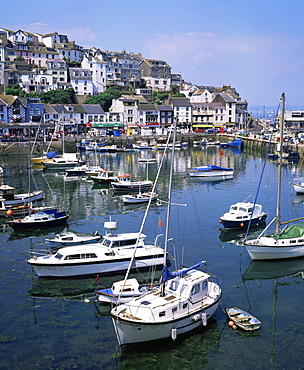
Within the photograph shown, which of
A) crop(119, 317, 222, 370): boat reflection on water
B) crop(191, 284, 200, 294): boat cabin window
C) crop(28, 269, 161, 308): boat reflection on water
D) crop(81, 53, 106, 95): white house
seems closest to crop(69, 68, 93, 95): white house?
crop(81, 53, 106, 95): white house

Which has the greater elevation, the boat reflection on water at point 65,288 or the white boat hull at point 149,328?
the white boat hull at point 149,328

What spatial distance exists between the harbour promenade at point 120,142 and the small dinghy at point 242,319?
6002 centimetres

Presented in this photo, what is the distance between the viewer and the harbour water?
59.2 ft

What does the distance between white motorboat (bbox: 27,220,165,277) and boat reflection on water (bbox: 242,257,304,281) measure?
235 inches

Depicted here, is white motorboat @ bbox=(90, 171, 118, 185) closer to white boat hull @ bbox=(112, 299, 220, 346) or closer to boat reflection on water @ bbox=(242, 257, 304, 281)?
boat reflection on water @ bbox=(242, 257, 304, 281)

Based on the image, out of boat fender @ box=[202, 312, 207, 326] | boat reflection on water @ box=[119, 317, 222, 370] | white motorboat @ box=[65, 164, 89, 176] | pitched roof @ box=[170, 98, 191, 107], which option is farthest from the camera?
pitched roof @ box=[170, 98, 191, 107]

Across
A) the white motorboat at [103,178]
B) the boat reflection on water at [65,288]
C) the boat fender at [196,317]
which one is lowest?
the boat reflection on water at [65,288]

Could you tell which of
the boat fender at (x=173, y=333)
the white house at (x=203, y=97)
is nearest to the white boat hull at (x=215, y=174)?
the boat fender at (x=173, y=333)

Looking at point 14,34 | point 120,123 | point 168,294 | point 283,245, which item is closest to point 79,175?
point 283,245

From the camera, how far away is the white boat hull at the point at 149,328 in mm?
17969

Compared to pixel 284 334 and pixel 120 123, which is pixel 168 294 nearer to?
pixel 284 334

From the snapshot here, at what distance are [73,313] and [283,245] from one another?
1445cm

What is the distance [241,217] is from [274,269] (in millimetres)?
9048

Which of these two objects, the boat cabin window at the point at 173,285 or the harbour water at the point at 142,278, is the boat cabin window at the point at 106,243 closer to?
the harbour water at the point at 142,278
